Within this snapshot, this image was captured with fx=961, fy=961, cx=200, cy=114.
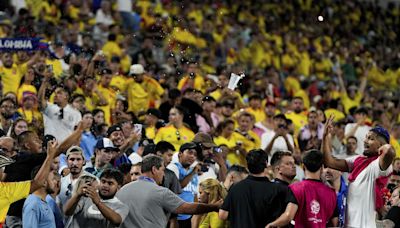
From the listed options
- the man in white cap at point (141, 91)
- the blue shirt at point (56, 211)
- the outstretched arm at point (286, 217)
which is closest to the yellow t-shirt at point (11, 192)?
the blue shirt at point (56, 211)

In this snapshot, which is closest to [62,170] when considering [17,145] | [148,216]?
[17,145]

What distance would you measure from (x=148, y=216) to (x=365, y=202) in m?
2.08

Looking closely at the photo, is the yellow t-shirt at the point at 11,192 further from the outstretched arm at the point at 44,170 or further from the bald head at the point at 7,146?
the bald head at the point at 7,146

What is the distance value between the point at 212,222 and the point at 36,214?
1.75 m

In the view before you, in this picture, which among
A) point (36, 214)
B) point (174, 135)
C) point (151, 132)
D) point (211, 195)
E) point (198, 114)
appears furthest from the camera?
point (198, 114)

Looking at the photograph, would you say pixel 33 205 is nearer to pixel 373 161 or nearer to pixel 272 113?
pixel 373 161

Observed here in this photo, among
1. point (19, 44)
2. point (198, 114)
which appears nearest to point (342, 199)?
point (198, 114)

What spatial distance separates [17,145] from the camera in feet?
36.7

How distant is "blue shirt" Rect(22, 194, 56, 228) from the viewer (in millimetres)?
8547

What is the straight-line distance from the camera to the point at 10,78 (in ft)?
50.4

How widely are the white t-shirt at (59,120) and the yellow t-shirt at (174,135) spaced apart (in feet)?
4.29

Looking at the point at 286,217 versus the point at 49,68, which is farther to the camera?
the point at 49,68

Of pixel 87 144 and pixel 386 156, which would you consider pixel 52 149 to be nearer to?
pixel 386 156

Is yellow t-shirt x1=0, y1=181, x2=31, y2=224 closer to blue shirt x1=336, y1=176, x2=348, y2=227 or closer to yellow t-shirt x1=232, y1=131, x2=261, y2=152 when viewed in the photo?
blue shirt x1=336, y1=176, x2=348, y2=227
